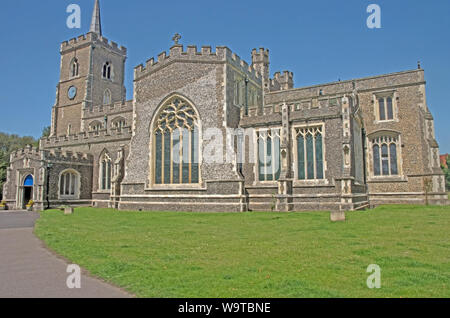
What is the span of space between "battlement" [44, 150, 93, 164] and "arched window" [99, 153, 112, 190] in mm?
1496

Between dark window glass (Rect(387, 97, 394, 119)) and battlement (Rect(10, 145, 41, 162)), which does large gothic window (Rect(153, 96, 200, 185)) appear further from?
dark window glass (Rect(387, 97, 394, 119))

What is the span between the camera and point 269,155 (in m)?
21.7

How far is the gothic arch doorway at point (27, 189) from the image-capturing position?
28438mm

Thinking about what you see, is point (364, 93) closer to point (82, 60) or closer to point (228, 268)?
point (228, 268)

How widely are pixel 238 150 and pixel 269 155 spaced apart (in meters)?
2.07

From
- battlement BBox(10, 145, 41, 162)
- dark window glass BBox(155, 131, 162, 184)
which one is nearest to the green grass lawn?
dark window glass BBox(155, 131, 162, 184)

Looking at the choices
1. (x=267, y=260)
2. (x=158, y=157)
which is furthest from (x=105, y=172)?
(x=267, y=260)

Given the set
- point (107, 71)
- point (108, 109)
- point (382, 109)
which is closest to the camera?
point (382, 109)

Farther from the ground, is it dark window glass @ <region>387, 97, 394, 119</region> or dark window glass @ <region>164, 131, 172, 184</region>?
dark window glass @ <region>387, 97, 394, 119</region>

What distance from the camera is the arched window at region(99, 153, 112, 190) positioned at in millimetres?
29484

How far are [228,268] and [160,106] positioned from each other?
19.6 m

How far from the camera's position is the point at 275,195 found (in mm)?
20344

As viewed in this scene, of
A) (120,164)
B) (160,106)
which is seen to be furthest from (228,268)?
(120,164)

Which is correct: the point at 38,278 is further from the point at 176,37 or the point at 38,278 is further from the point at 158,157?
the point at 176,37
